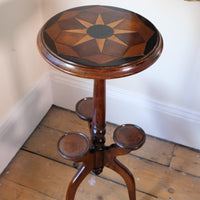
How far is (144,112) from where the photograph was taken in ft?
4.74

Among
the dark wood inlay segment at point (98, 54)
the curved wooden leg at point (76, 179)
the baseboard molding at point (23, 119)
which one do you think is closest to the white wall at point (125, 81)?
the baseboard molding at point (23, 119)

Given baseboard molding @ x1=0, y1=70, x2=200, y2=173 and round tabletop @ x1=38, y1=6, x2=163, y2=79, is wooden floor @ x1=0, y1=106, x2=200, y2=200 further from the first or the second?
round tabletop @ x1=38, y1=6, x2=163, y2=79

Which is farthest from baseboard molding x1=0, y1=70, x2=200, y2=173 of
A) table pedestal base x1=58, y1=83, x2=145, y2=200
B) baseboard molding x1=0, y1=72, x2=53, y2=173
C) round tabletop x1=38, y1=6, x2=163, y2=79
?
round tabletop x1=38, y1=6, x2=163, y2=79

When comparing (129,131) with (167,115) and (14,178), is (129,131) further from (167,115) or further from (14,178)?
(14,178)

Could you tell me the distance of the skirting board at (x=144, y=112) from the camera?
1385 millimetres

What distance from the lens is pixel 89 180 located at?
4.29ft

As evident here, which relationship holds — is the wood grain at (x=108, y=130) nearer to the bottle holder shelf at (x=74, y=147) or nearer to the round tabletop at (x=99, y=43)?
the bottle holder shelf at (x=74, y=147)

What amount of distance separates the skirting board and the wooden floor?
62 millimetres

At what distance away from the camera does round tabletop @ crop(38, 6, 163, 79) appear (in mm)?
765

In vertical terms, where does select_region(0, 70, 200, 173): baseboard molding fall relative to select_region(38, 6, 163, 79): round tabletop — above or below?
below

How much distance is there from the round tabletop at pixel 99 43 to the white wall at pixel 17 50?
31 cm

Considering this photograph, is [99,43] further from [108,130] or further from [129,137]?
[108,130]

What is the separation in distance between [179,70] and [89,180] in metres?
0.61

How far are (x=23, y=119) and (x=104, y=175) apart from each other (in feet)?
1.50
